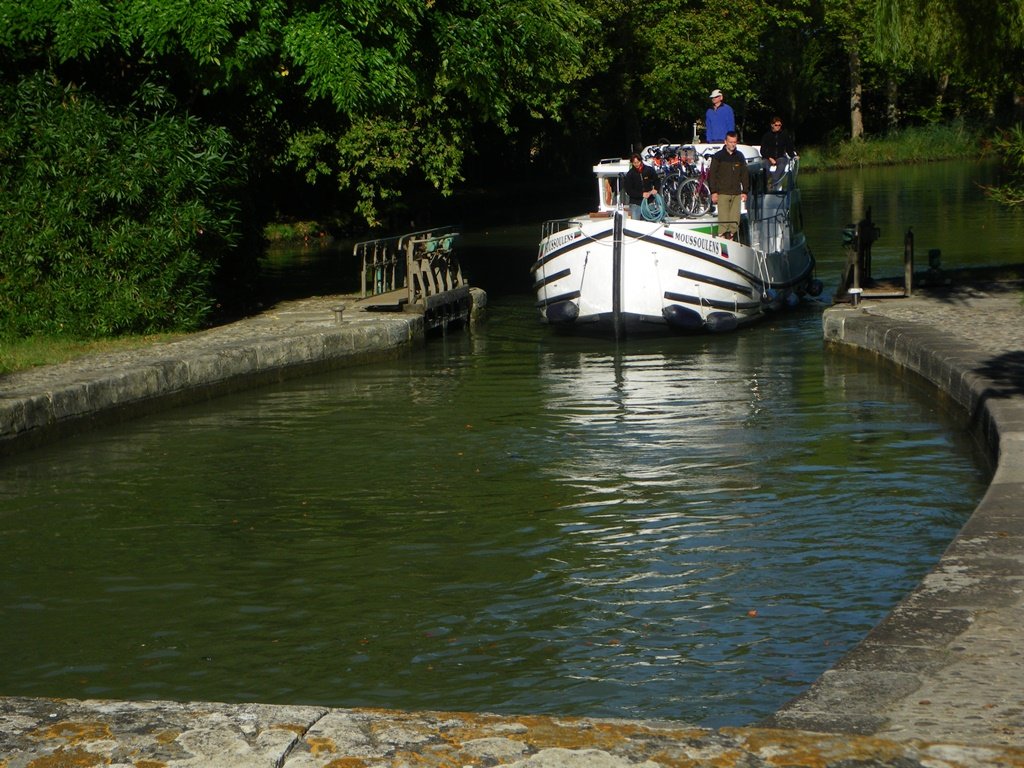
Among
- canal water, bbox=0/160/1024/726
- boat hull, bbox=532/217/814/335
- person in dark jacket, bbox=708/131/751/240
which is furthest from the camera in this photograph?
person in dark jacket, bbox=708/131/751/240

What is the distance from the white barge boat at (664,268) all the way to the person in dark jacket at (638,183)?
147 mm

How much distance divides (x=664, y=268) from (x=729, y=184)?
1630 mm

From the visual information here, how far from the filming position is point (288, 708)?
4.45 meters

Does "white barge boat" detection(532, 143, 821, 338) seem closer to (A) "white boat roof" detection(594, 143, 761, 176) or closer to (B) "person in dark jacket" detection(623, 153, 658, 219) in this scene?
(A) "white boat roof" detection(594, 143, 761, 176)

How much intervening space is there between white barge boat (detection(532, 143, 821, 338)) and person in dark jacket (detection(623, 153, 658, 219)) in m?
0.15

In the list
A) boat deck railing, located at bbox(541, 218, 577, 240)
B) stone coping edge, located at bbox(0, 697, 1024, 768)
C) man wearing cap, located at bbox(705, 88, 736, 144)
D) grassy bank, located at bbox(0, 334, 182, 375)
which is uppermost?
man wearing cap, located at bbox(705, 88, 736, 144)

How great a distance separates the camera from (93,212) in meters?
16.8

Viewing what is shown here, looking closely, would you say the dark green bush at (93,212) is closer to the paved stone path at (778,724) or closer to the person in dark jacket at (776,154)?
the person in dark jacket at (776,154)

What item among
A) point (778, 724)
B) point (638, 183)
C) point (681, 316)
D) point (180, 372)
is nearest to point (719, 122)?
point (638, 183)

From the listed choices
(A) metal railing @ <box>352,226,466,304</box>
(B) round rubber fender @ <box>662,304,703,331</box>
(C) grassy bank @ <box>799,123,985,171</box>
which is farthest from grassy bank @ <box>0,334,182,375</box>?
(C) grassy bank @ <box>799,123,985,171</box>

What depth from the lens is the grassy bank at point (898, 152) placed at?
6600 cm

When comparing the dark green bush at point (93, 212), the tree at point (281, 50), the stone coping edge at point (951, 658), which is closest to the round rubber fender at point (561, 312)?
the tree at point (281, 50)

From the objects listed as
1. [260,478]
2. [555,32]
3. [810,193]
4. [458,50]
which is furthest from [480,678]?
[810,193]

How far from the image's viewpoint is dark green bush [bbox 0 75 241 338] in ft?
54.5
